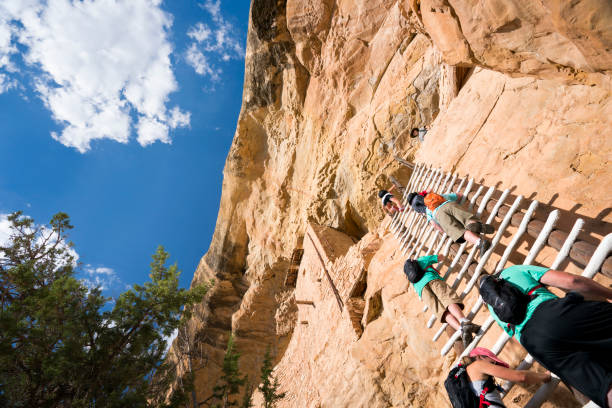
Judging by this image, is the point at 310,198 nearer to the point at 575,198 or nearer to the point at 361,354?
the point at 361,354

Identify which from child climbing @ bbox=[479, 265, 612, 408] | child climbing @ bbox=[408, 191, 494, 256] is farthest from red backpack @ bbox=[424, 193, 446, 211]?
child climbing @ bbox=[479, 265, 612, 408]

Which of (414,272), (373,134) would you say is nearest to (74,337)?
(414,272)

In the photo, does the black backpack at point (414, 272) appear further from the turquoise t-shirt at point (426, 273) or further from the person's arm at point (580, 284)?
the person's arm at point (580, 284)

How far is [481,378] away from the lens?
5.87 feet

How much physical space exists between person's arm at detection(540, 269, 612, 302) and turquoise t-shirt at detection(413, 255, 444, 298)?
1252mm

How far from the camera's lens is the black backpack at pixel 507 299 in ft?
5.40

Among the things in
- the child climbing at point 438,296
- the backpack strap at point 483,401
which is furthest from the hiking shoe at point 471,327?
the backpack strap at point 483,401

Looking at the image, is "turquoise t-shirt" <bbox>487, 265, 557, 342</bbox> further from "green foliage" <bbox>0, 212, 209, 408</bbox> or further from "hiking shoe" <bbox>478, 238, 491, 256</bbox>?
"green foliage" <bbox>0, 212, 209, 408</bbox>

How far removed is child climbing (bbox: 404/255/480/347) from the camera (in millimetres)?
2275

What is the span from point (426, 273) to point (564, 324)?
1.51m

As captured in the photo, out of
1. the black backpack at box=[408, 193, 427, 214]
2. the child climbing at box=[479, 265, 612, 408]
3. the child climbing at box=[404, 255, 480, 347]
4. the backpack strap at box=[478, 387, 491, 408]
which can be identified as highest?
the black backpack at box=[408, 193, 427, 214]

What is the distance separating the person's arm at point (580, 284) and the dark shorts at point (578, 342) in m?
0.09

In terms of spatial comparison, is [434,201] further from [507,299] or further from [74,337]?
[74,337]

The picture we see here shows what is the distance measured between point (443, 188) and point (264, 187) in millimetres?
9680
